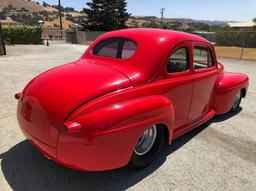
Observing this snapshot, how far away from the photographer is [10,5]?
425ft

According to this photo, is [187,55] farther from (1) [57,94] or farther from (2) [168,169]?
(1) [57,94]

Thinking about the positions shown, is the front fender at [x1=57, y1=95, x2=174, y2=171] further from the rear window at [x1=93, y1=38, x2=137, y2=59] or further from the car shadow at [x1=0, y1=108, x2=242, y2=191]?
the rear window at [x1=93, y1=38, x2=137, y2=59]

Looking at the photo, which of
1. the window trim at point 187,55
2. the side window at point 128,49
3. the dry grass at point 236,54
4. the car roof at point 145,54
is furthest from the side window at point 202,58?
the dry grass at point 236,54

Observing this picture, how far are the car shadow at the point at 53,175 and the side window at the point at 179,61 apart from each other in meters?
1.26

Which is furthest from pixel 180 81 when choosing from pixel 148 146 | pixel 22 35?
pixel 22 35

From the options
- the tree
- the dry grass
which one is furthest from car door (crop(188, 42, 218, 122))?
the tree

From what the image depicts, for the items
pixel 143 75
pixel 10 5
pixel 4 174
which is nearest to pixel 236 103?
pixel 143 75

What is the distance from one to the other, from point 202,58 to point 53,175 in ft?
9.82

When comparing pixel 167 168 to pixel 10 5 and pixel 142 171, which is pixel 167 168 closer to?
pixel 142 171

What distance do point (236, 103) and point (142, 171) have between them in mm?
3334

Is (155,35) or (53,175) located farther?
(155,35)

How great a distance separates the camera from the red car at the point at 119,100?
269 cm

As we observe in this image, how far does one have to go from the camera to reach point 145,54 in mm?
3518

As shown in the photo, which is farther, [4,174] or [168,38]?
[168,38]
